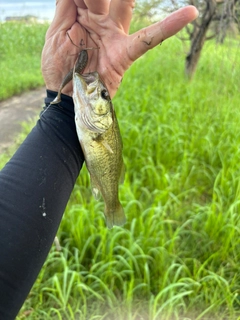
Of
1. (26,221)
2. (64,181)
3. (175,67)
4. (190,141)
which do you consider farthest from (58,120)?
(175,67)

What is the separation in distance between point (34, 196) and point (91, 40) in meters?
0.73

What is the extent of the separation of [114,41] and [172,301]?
4.80 ft

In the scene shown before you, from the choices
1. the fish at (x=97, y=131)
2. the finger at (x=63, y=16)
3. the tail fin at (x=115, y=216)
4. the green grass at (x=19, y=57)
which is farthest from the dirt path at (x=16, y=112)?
the fish at (x=97, y=131)

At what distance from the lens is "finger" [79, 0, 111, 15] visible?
1.29 meters

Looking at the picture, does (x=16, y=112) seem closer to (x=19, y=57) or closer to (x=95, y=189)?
(x=19, y=57)

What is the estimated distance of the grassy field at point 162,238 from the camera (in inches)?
76.2

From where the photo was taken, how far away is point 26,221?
3.47ft

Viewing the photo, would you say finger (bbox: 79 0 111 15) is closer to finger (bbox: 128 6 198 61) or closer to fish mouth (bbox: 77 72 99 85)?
finger (bbox: 128 6 198 61)

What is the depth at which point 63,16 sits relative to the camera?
140 centimetres

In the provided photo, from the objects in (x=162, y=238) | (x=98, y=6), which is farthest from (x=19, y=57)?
(x=98, y=6)

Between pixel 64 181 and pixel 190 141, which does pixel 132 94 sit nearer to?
pixel 190 141

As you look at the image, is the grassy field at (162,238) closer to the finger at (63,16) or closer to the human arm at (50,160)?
the human arm at (50,160)

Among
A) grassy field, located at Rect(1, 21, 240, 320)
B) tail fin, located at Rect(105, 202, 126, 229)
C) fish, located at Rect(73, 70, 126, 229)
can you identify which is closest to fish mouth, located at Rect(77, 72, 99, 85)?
fish, located at Rect(73, 70, 126, 229)

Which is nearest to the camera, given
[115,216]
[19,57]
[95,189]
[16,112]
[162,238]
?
[95,189]
